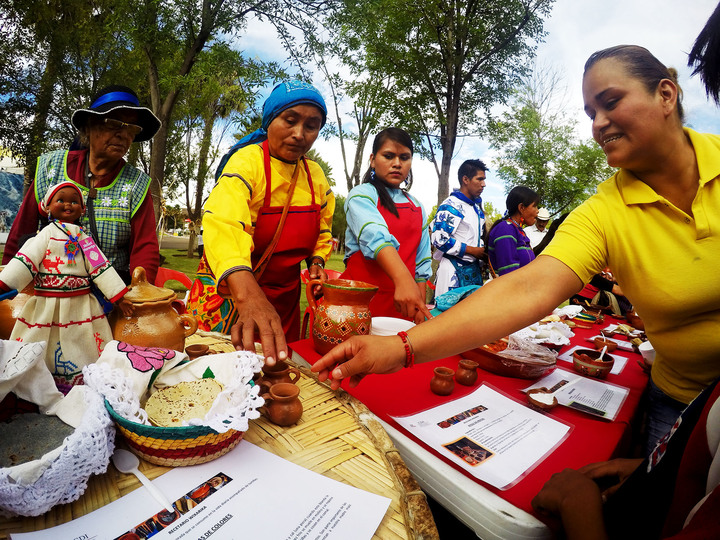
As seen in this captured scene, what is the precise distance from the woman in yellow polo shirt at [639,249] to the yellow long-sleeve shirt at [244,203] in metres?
0.69

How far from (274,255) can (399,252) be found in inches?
40.7

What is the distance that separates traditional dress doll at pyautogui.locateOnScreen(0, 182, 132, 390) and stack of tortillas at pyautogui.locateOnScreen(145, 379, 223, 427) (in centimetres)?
41

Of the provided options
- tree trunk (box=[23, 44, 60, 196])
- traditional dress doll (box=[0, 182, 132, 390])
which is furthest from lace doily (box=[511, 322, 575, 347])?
tree trunk (box=[23, 44, 60, 196])

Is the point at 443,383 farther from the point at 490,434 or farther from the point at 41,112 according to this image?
the point at 41,112

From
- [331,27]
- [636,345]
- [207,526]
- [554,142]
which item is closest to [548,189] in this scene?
[554,142]

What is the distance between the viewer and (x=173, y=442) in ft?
3.10

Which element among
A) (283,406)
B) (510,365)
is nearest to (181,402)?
(283,406)

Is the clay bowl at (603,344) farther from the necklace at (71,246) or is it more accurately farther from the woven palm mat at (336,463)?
the necklace at (71,246)

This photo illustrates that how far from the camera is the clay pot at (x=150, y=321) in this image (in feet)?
4.35

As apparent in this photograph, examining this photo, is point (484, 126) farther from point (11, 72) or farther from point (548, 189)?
point (548, 189)

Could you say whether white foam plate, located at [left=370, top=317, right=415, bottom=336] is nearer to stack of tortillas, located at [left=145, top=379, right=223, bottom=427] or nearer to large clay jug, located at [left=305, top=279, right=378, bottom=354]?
large clay jug, located at [left=305, top=279, right=378, bottom=354]

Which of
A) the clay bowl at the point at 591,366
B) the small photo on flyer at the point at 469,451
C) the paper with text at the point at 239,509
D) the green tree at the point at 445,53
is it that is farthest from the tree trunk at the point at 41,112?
the clay bowl at the point at 591,366

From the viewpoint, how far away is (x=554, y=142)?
20828 millimetres

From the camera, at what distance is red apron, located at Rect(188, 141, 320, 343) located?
6.95ft
